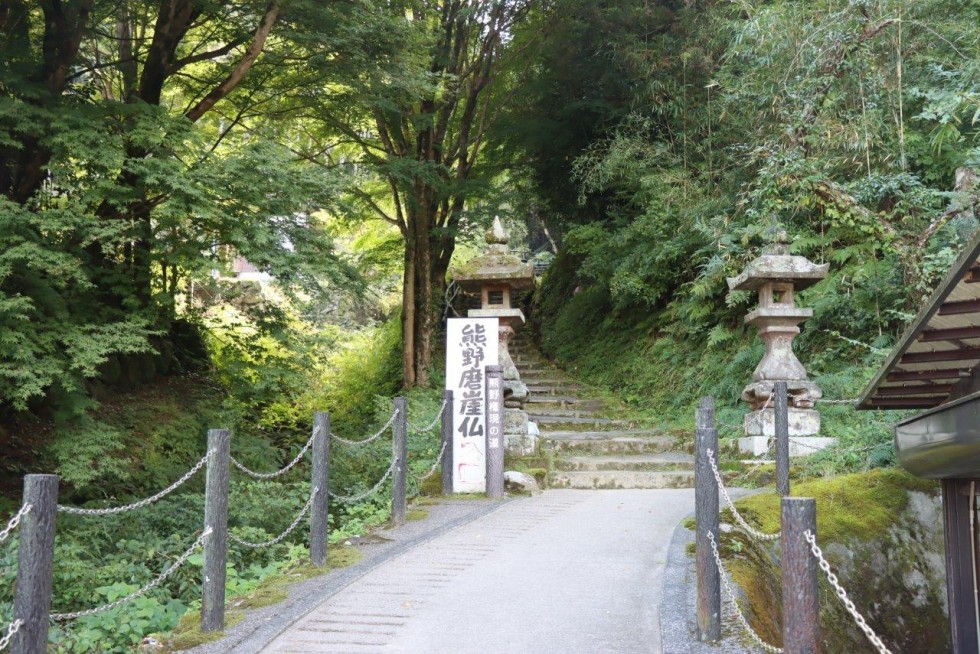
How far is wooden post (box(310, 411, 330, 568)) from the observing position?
240 inches

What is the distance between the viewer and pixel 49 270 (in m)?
8.38

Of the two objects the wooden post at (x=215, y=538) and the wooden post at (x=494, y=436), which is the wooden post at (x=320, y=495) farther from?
the wooden post at (x=494, y=436)

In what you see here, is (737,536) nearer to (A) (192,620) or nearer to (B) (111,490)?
(A) (192,620)

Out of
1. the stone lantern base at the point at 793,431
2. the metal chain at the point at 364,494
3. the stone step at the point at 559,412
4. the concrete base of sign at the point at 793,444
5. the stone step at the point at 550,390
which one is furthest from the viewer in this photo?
the stone step at the point at 550,390

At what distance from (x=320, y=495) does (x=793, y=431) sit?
20.0 feet

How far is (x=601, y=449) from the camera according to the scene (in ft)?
37.0

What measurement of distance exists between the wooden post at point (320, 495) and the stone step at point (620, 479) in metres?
4.41

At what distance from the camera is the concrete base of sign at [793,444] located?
948cm

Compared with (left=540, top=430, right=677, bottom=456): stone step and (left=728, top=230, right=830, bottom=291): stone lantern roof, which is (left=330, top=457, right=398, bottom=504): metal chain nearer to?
(left=540, top=430, right=677, bottom=456): stone step

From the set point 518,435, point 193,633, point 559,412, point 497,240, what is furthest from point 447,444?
point 559,412

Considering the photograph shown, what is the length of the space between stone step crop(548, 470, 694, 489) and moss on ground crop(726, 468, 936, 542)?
8.78 ft

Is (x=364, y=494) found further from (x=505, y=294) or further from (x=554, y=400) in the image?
(x=554, y=400)

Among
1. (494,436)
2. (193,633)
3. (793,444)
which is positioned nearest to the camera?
(193,633)

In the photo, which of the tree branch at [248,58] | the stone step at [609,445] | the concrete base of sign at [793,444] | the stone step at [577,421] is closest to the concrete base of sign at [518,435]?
the stone step at [609,445]
